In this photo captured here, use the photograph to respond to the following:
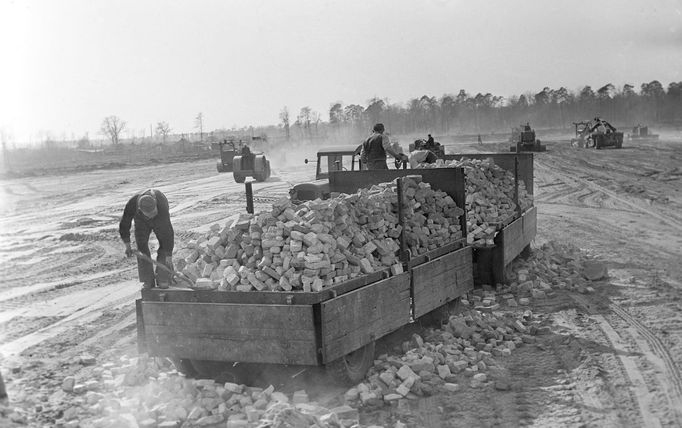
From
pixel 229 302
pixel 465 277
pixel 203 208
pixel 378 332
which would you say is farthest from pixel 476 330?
pixel 203 208

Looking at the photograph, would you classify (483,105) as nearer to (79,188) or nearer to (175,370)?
(79,188)

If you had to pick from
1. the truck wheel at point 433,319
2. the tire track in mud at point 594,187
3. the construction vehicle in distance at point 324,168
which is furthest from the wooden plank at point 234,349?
the tire track in mud at point 594,187

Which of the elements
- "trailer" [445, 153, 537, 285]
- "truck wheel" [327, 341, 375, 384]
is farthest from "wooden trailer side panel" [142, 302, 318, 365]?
"trailer" [445, 153, 537, 285]

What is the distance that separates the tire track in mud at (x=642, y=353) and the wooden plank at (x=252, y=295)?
98.1 inches

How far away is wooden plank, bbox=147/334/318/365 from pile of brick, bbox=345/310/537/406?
72 cm

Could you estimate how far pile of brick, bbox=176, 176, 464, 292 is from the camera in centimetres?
561

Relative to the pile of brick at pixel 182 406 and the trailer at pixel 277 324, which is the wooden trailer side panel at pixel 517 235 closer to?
the trailer at pixel 277 324

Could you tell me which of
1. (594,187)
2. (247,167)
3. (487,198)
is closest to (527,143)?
(594,187)

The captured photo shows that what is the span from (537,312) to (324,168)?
7511mm

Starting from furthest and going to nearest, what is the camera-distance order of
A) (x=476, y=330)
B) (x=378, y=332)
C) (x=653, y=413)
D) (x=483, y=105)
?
(x=483, y=105), (x=476, y=330), (x=378, y=332), (x=653, y=413)

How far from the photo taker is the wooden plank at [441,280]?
684 centimetres

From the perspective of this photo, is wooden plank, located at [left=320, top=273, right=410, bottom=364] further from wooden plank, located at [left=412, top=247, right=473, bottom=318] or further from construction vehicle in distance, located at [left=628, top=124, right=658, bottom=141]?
construction vehicle in distance, located at [left=628, top=124, right=658, bottom=141]

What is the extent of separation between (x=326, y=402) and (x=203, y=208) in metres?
15.4

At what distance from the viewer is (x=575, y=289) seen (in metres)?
9.37
